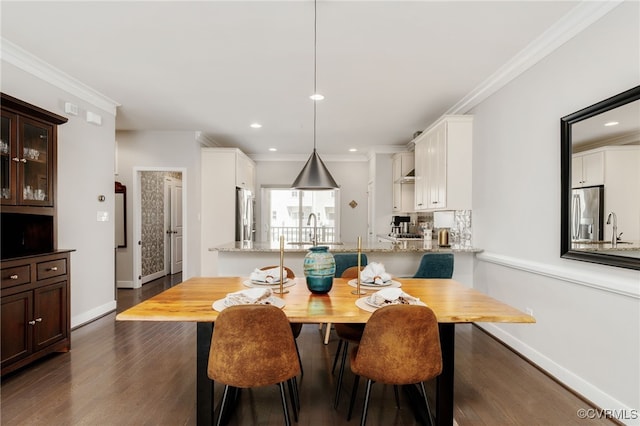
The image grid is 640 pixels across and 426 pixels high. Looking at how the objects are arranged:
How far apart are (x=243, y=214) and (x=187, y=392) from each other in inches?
159

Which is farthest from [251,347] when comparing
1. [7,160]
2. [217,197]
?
[217,197]

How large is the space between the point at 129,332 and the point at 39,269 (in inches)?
47.7

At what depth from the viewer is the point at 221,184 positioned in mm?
5918

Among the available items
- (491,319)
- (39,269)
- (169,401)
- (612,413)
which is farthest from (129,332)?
(612,413)

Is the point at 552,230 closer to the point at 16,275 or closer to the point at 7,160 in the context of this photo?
the point at 16,275

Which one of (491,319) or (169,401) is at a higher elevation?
(491,319)

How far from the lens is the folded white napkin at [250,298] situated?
70.9 inches

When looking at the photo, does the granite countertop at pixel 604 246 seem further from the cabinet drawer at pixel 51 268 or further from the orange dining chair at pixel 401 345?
the cabinet drawer at pixel 51 268

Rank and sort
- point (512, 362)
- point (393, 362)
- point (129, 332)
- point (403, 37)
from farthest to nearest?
point (129, 332)
point (512, 362)
point (403, 37)
point (393, 362)

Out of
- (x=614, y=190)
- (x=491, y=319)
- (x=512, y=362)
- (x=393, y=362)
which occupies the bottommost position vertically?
(x=512, y=362)

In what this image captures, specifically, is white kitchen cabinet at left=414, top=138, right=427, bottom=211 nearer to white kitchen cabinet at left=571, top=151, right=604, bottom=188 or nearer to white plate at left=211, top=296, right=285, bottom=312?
white kitchen cabinet at left=571, top=151, right=604, bottom=188

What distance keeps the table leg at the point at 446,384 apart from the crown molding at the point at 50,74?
156 inches

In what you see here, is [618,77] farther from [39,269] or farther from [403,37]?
[39,269]

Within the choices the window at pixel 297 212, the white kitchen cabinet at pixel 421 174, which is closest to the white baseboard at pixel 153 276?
the window at pixel 297 212
